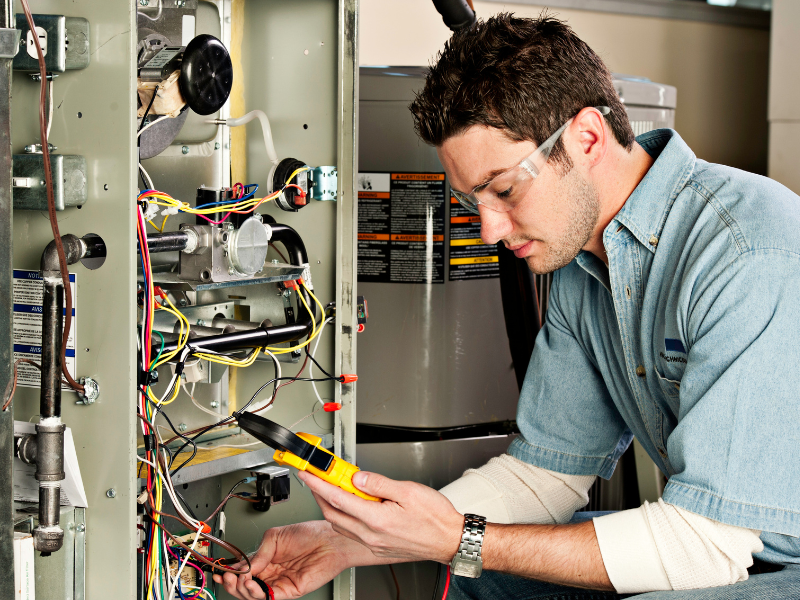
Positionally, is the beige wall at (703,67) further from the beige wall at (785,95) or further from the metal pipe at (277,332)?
the metal pipe at (277,332)

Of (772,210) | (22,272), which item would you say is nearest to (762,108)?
(772,210)

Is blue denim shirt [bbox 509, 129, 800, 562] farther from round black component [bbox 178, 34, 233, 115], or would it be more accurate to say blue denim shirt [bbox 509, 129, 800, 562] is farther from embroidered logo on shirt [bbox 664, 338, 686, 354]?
round black component [bbox 178, 34, 233, 115]

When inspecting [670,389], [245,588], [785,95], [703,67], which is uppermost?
[703,67]

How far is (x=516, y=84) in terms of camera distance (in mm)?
1227

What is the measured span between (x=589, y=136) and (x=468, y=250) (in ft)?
2.19

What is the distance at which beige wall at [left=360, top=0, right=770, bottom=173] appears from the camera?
3102 mm

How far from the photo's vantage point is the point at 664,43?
10.6 feet

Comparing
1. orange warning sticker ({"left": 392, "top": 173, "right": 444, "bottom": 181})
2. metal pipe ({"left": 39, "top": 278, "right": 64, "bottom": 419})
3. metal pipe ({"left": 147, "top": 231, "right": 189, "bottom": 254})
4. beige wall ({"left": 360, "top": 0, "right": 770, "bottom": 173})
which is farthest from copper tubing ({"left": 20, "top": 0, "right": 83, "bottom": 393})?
beige wall ({"left": 360, "top": 0, "right": 770, "bottom": 173})

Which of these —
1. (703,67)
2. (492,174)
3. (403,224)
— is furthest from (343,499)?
(703,67)

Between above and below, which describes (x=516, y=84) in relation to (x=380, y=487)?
above

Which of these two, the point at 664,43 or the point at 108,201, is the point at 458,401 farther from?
the point at 664,43

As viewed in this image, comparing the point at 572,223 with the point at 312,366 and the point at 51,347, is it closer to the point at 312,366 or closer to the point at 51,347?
the point at 312,366

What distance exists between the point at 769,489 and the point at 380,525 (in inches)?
21.0

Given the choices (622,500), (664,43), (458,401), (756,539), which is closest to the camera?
(756,539)
